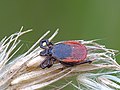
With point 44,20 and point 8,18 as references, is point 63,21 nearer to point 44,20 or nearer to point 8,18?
point 44,20

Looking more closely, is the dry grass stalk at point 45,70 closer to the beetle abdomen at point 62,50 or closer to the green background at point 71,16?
the beetle abdomen at point 62,50

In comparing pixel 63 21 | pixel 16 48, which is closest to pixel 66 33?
pixel 63 21

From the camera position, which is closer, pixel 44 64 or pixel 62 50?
pixel 44 64

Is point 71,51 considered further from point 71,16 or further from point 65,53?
point 71,16

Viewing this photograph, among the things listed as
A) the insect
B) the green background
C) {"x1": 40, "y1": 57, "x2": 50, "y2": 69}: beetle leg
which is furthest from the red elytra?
the green background

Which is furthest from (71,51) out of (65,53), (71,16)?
(71,16)

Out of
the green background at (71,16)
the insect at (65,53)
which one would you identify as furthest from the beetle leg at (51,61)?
the green background at (71,16)
